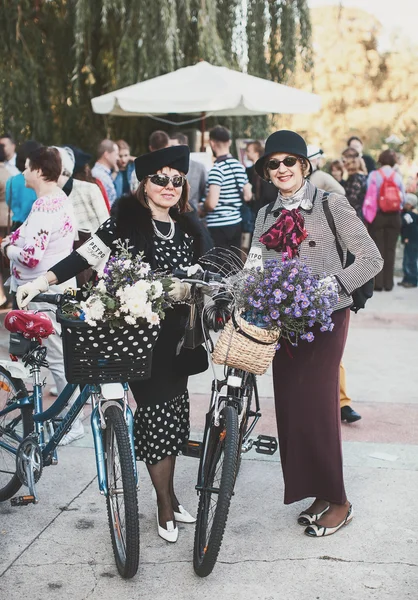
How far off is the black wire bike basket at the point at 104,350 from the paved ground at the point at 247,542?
884 millimetres

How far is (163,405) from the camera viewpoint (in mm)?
4012

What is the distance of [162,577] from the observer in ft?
11.9

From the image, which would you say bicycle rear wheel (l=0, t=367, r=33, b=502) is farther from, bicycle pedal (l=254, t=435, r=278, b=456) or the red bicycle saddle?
bicycle pedal (l=254, t=435, r=278, b=456)

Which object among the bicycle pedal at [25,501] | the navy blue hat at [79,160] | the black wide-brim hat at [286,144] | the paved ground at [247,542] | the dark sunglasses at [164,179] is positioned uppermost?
the black wide-brim hat at [286,144]

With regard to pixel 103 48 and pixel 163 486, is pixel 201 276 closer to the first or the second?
pixel 163 486

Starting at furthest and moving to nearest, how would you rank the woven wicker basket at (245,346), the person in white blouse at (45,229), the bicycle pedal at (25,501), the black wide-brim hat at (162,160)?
the person in white blouse at (45,229), the bicycle pedal at (25,501), the black wide-brim hat at (162,160), the woven wicker basket at (245,346)

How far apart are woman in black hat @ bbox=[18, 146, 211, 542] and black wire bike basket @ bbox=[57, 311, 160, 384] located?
438 mm

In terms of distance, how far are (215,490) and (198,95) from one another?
24.6 feet

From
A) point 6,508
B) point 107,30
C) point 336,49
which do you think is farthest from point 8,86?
point 336,49

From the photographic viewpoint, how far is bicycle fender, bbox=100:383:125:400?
11.8ft

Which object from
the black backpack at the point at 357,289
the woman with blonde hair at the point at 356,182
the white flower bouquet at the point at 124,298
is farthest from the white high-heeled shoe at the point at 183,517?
the woman with blonde hair at the point at 356,182

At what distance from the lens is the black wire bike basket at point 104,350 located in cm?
344

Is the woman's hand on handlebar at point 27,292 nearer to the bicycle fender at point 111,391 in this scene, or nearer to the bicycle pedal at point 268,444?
the bicycle fender at point 111,391

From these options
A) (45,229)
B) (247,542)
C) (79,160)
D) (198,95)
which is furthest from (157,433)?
(198,95)
